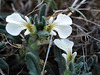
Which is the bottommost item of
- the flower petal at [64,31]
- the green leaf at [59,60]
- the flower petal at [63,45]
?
the green leaf at [59,60]

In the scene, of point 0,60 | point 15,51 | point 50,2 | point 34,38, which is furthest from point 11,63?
point 50,2

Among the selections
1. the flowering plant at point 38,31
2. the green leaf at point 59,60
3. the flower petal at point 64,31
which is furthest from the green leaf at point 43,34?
the green leaf at point 59,60

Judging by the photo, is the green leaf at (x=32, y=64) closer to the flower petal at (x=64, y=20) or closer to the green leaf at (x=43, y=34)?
the green leaf at (x=43, y=34)

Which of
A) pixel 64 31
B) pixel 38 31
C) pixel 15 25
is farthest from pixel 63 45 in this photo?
pixel 15 25

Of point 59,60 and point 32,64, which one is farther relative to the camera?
point 59,60

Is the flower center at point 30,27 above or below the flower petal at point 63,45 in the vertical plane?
above

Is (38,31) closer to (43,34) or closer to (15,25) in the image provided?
(43,34)

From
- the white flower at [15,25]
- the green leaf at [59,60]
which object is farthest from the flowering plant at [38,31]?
the green leaf at [59,60]

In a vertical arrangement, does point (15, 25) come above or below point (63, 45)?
above

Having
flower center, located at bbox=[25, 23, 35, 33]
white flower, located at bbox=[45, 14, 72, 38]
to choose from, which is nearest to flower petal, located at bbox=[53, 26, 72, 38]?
white flower, located at bbox=[45, 14, 72, 38]

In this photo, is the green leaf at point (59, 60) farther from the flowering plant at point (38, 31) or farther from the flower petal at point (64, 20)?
the flower petal at point (64, 20)

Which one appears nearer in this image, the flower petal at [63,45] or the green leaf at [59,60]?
the flower petal at [63,45]
